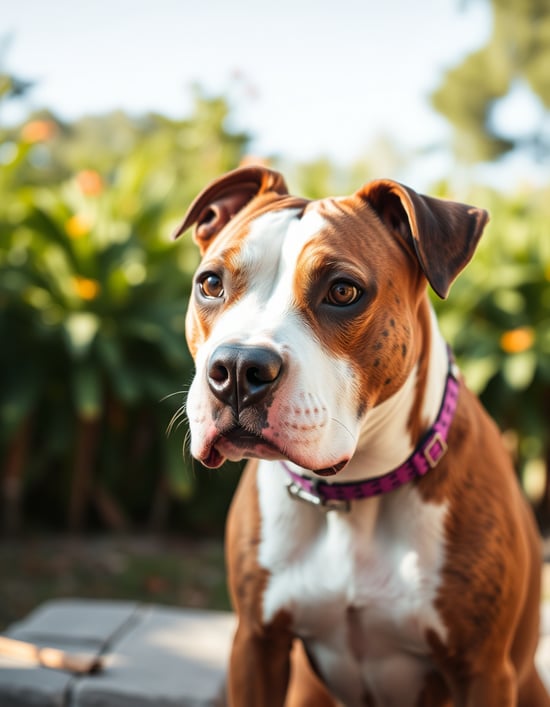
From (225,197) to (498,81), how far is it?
21.9m

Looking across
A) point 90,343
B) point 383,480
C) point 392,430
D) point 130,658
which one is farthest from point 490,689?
point 90,343

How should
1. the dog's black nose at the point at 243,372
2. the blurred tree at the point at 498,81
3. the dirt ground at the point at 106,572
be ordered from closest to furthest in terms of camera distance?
the dog's black nose at the point at 243,372
the dirt ground at the point at 106,572
the blurred tree at the point at 498,81

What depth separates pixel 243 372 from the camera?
1.71 meters

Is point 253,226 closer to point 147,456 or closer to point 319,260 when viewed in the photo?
point 319,260

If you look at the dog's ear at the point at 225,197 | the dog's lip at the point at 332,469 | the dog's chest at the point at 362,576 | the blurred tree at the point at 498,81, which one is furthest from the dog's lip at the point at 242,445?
the blurred tree at the point at 498,81

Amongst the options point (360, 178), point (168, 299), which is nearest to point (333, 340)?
point (168, 299)

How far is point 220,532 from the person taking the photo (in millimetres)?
6500

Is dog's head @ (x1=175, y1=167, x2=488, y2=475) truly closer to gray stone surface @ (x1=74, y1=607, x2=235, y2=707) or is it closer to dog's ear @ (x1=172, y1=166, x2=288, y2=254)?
dog's ear @ (x1=172, y1=166, x2=288, y2=254)

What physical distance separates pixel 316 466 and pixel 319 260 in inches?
18.5

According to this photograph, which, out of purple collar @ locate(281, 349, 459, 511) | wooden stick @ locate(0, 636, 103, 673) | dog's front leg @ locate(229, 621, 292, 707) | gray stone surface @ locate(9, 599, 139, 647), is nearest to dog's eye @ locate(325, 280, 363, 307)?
purple collar @ locate(281, 349, 459, 511)

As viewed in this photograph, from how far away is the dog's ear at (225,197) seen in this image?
91.3 inches

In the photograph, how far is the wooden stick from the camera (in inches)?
129

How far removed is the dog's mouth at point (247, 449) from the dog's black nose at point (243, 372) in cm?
6

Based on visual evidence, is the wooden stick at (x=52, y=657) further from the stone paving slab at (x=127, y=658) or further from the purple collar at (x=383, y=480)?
the purple collar at (x=383, y=480)
